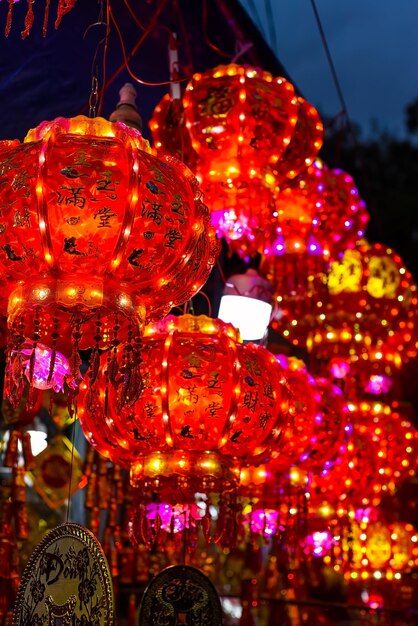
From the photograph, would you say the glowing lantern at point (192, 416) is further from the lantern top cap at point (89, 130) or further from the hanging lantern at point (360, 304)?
the hanging lantern at point (360, 304)

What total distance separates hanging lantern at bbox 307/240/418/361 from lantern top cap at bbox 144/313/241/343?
1.47 meters

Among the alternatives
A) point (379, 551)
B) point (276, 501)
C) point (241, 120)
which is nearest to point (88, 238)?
point (241, 120)

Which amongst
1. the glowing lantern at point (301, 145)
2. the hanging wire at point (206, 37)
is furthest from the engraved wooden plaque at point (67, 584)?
the hanging wire at point (206, 37)

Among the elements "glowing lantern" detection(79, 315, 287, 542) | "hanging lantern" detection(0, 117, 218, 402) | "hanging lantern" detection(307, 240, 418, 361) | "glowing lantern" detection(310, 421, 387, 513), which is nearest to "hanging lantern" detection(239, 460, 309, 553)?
"glowing lantern" detection(310, 421, 387, 513)

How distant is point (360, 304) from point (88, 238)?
8.13 ft

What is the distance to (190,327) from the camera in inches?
107

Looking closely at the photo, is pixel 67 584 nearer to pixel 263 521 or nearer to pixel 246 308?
pixel 263 521

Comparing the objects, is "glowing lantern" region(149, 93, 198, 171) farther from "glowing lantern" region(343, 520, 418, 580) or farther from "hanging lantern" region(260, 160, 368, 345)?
"glowing lantern" region(343, 520, 418, 580)

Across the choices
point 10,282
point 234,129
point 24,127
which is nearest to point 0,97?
point 24,127

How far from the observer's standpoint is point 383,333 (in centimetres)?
428

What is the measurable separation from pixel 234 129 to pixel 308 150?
282 mm

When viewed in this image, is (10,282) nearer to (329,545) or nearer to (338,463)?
(338,463)

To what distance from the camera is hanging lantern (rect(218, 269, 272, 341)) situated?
3291 mm

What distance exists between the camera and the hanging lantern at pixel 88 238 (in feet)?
6.21
